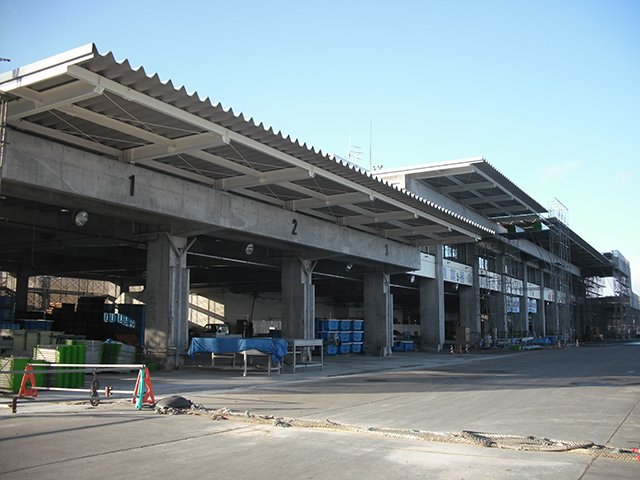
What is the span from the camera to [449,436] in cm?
884

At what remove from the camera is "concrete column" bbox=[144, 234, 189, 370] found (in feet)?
64.2

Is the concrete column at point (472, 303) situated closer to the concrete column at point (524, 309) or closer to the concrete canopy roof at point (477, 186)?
the concrete canopy roof at point (477, 186)

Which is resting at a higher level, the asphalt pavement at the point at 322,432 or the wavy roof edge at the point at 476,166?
the wavy roof edge at the point at 476,166

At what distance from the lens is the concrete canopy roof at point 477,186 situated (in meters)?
37.7

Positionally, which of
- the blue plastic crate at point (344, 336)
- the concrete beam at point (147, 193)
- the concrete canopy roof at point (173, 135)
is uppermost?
the concrete canopy roof at point (173, 135)

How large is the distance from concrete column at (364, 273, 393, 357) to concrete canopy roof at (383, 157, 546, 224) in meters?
9.03

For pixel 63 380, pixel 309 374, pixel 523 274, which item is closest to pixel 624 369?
pixel 309 374

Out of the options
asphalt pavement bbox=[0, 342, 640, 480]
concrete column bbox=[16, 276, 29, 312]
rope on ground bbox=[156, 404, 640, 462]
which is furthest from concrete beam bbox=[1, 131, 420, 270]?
concrete column bbox=[16, 276, 29, 312]

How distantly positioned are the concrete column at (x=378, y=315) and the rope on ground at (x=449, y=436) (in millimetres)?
22763

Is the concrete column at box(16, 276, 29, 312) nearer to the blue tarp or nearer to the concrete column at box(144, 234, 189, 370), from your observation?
the concrete column at box(144, 234, 189, 370)

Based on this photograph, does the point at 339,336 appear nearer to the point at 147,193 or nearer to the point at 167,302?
the point at 167,302

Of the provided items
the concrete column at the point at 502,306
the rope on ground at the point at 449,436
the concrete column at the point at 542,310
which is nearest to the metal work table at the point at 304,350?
the rope on ground at the point at 449,436

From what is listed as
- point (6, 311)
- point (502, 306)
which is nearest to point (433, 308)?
point (502, 306)

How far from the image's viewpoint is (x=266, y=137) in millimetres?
16281
